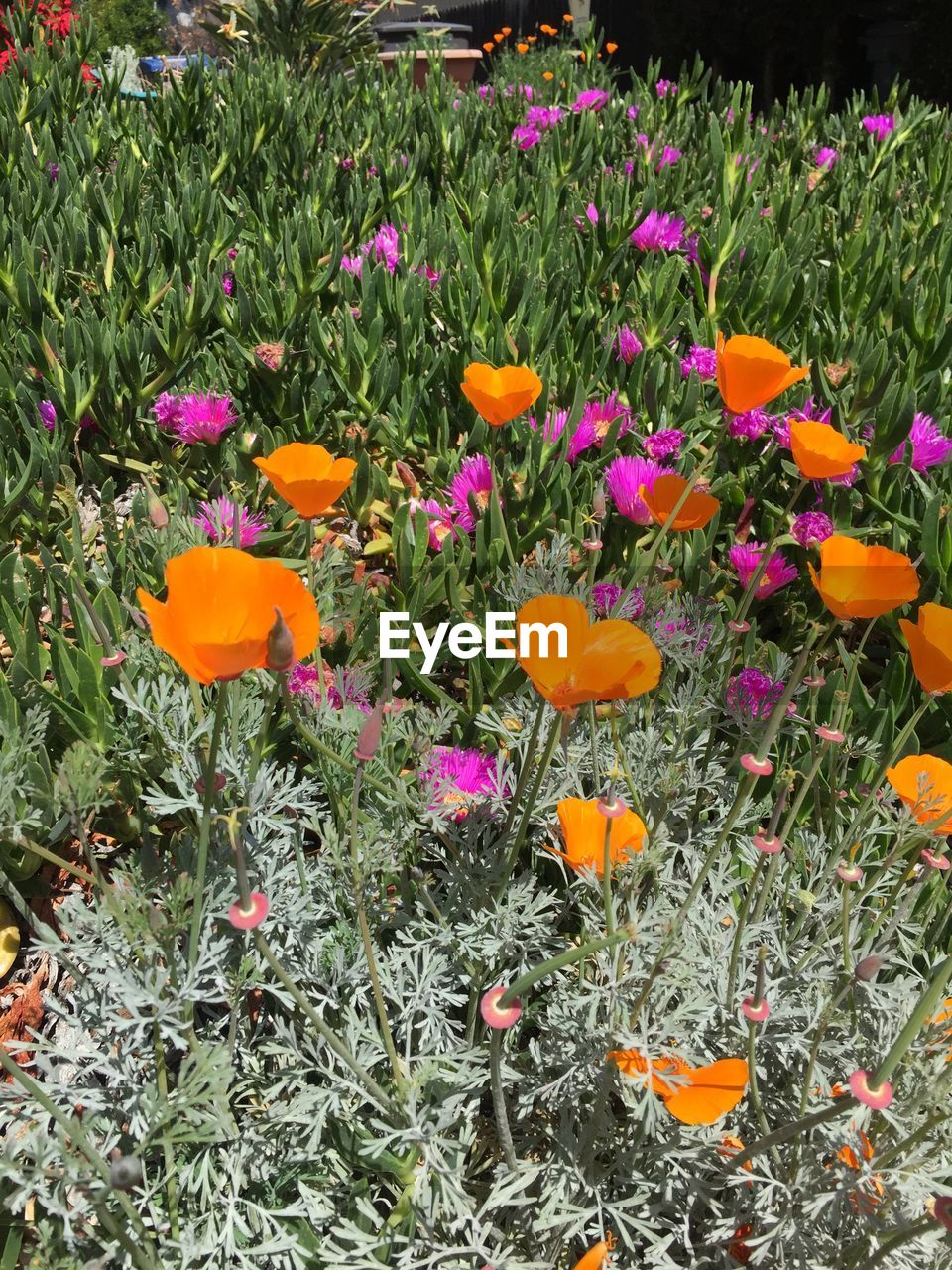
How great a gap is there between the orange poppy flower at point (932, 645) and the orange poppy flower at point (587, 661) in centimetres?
24

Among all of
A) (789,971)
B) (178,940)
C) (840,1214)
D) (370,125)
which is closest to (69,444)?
(178,940)

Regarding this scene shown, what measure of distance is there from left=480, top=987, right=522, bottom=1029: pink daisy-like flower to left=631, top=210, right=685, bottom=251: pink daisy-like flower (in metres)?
1.99

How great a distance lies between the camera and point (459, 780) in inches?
45.3

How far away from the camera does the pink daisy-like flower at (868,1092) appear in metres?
0.65

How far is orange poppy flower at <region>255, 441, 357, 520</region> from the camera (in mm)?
893

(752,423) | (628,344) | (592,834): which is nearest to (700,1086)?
(592,834)

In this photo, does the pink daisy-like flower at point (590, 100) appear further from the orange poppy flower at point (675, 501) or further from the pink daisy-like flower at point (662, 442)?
the orange poppy flower at point (675, 501)

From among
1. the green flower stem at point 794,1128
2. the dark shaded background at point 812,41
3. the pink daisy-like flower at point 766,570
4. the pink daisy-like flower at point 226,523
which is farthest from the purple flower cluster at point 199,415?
the dark shaded background at point 812,41

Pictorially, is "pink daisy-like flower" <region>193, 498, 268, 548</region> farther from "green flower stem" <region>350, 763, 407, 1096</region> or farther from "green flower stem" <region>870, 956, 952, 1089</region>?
"green flower stem" <region>870, 956, 952, 1089</region>

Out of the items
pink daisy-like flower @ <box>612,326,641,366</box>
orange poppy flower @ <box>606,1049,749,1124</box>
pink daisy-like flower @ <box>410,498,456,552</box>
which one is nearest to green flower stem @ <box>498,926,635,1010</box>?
orange poppy flower @ <box>606,1049,749,1124</box>

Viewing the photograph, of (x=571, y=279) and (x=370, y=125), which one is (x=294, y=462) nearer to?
(x=571, y=279)

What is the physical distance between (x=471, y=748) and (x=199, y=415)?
75 cm

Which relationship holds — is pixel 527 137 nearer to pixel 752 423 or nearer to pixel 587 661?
pixel 752 423

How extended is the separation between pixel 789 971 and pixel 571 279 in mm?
1520
